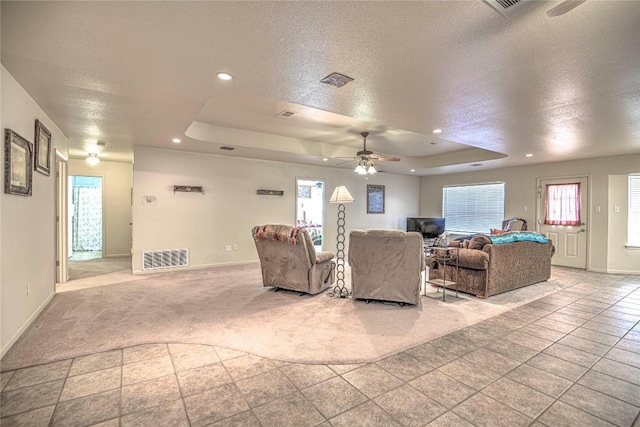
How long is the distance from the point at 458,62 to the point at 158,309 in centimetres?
394

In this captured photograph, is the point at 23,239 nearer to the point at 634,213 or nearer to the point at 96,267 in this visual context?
the point at 96,267

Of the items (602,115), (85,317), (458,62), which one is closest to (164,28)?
(458,62)

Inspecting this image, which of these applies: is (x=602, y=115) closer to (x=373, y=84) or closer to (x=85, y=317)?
(x=373, y=84)

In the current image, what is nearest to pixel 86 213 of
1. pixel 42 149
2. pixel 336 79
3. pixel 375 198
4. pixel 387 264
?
pixel 42 149

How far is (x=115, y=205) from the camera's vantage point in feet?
25.5

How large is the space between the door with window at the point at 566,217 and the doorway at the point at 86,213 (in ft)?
34.2

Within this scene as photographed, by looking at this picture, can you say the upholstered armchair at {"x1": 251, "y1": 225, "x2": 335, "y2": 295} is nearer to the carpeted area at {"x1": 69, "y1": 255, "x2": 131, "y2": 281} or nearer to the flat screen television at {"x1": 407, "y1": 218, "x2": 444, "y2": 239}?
the carpeted area at {"x1": 69, "y1": 255, "x2": 131, "y2": 281}

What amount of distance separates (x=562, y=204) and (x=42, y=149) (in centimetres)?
900

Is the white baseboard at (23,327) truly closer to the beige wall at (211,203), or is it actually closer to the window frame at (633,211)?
the beige wall at (211,203)

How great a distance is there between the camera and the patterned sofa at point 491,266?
4316mm

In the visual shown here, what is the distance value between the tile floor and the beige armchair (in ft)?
3.09

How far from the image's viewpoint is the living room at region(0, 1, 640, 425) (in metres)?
2.66

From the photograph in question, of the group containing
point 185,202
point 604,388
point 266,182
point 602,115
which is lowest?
point 604,388

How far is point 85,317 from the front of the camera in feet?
11.2
